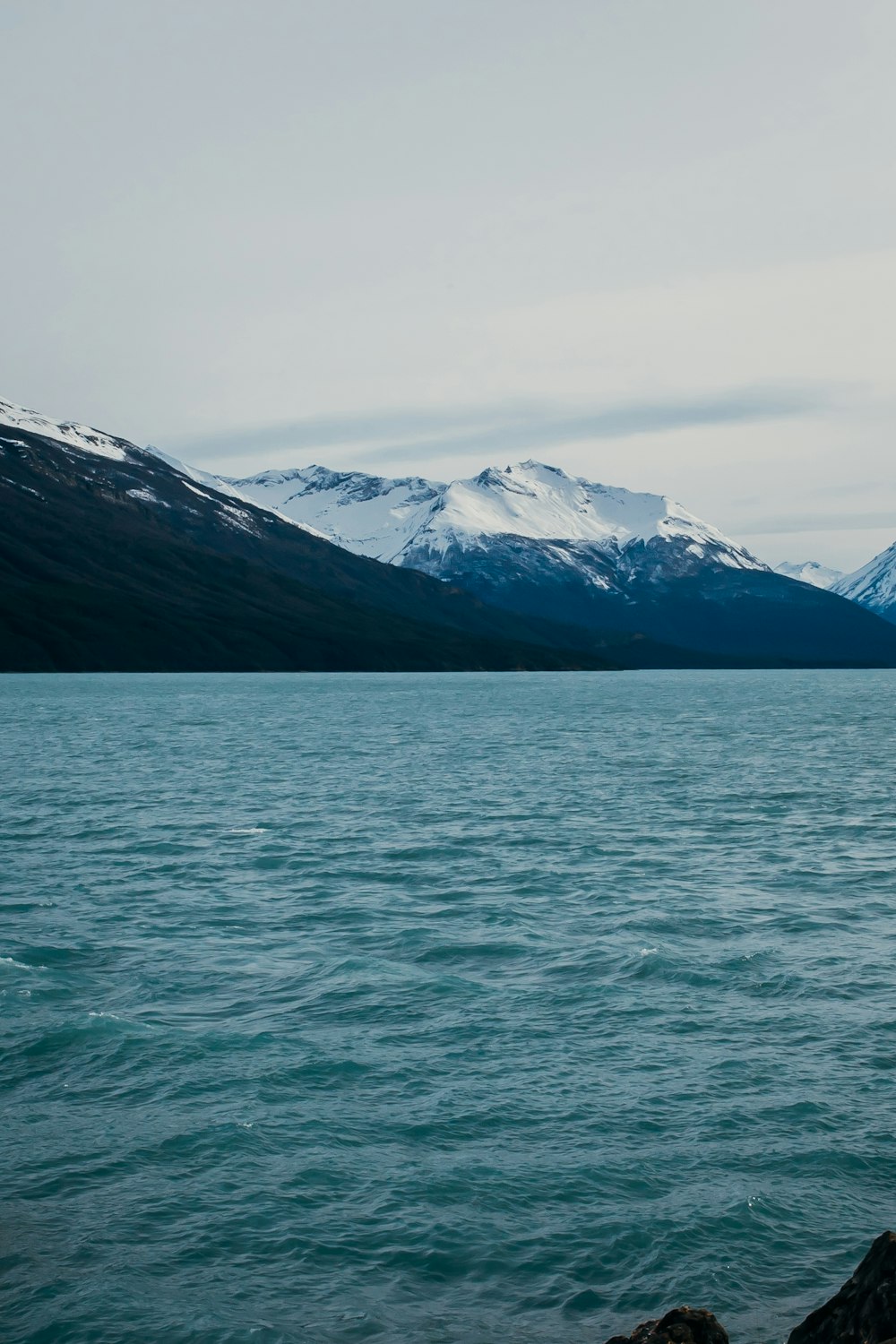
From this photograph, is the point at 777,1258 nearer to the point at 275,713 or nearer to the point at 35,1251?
the point at 35,1251

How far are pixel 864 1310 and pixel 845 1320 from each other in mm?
326

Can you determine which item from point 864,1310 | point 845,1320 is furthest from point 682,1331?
point 864,1310

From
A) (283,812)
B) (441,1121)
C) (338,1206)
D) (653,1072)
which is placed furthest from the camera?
(283,812)

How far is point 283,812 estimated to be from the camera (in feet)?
206

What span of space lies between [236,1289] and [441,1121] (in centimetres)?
577

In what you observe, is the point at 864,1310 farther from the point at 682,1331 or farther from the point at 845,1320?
the point at 682,1331

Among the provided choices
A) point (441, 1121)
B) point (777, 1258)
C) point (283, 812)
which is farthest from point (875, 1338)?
point (283, 812)

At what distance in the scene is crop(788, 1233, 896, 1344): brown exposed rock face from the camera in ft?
40.3

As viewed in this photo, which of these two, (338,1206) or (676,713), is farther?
(676,713)

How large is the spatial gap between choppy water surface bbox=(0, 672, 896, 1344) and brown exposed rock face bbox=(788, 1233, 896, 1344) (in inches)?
82.8

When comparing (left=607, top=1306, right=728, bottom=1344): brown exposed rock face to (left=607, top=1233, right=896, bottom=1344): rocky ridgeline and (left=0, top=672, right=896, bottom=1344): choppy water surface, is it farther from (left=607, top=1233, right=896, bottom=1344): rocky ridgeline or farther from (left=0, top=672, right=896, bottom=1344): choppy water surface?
(left=0, top=672, right=896, bottom=1344): choppy water surface

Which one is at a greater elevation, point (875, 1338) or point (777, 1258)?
point (875, 1338)

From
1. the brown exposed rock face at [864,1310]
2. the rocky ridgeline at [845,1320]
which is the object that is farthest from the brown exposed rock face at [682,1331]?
the brown exposed rock face at [864,1310]

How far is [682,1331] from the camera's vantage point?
1278 centimetres
